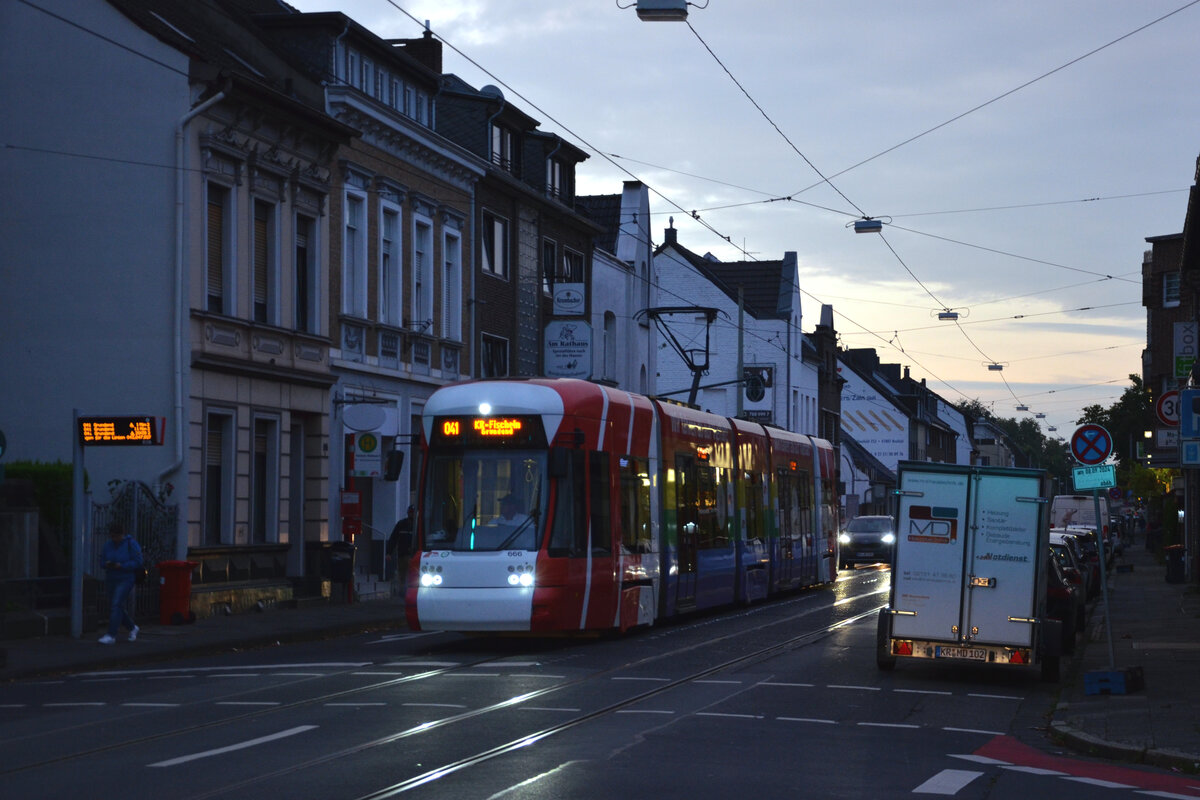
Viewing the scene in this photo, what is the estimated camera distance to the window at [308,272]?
31422 mm

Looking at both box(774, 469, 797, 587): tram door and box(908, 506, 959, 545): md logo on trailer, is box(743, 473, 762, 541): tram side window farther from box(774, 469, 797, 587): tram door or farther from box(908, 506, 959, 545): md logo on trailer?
box(908, 506, 959, 545): md logo on trailer

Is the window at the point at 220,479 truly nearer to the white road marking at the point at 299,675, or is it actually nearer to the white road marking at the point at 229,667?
the white road marking at the point at 229,667

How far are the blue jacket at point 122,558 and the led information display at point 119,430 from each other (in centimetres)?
134

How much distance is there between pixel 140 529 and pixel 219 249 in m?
5.26

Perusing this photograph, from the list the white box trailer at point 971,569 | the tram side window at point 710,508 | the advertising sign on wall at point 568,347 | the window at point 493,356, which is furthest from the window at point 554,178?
the white box trailer at point 971,569

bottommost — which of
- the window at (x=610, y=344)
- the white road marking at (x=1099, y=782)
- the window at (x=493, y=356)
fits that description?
the white road marking at (x=1099, y=782)

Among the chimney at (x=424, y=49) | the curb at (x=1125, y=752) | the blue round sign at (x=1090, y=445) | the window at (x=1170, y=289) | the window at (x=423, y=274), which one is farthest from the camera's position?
the window at (x=1170, y=289)

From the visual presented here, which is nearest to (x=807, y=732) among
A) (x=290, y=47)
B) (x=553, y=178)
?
(x=290, y=47)

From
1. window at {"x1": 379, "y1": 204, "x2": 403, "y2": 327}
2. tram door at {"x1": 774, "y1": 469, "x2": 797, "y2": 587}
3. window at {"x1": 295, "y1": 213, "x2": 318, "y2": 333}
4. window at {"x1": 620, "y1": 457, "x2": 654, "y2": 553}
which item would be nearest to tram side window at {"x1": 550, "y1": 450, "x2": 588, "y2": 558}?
window at {"x1": 620, "y1": 457, "x2": 654, "y2": 553}

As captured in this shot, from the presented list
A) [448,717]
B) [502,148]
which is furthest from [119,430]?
[502,148]

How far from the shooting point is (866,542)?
2122 inches

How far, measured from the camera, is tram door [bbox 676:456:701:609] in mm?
24781

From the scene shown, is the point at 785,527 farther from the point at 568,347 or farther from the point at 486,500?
the point at 486,500

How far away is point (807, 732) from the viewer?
42.9ft
